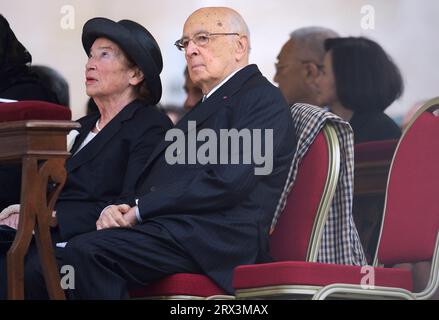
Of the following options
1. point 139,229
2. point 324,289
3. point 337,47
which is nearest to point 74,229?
point 139,229

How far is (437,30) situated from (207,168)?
8.19 feet

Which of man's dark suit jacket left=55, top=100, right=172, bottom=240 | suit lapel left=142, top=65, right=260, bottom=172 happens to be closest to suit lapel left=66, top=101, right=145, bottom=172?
man's dark suit jacket left=55, top=100, right=172, bottom=240

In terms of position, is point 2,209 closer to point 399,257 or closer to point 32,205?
point 32,205

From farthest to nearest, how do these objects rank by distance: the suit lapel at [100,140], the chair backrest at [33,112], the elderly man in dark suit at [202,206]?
the suit lapel at [100,140] < the elderly man in dark suit at [202,206] < the chair backrest at [33,112]

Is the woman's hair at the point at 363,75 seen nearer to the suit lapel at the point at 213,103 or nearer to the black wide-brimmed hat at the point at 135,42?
the black wide-brimmed hat at the point at 135,42

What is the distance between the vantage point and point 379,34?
247 inches

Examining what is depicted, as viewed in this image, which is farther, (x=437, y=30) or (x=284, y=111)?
(x=437, y=30)

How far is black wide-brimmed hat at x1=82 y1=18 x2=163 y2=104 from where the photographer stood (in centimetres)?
478

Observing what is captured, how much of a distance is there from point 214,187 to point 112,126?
0.77m

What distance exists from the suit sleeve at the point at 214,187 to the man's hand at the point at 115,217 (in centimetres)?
7
